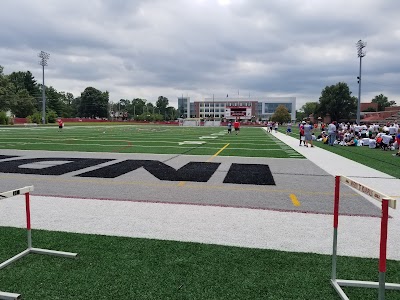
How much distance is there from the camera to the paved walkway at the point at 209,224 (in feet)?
15.3

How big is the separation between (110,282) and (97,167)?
27.6 feet

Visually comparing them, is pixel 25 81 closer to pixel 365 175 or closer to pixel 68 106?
pixel 68 106

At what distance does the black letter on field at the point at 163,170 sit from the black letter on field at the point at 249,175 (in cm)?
63

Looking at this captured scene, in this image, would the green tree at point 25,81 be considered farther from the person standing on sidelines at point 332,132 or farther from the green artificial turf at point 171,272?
the green artificial turf at point 171,272

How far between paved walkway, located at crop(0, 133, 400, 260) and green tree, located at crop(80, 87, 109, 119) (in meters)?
132

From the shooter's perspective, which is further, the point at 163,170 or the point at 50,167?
the point at 50,167

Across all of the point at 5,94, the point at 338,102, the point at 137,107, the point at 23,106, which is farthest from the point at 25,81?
the point at 338,102

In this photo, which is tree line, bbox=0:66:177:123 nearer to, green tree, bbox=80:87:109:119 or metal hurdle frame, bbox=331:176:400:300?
green tree, bbox=80:87:109:119

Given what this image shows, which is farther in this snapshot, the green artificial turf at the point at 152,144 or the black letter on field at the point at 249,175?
the green artificial turf at the point at 152,144

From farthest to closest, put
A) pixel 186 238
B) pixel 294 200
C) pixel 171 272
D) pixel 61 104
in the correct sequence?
pixel 61 104, pixel 294 200, pixel 186 238, pixel 171 272

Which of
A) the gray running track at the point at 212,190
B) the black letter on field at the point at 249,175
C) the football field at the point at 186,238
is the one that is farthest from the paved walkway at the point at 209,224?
the black letter on field at the point at 249,175

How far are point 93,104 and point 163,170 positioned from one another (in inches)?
5081

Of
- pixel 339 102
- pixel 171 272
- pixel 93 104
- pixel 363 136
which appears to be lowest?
pixel 171 272

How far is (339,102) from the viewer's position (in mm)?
88812
